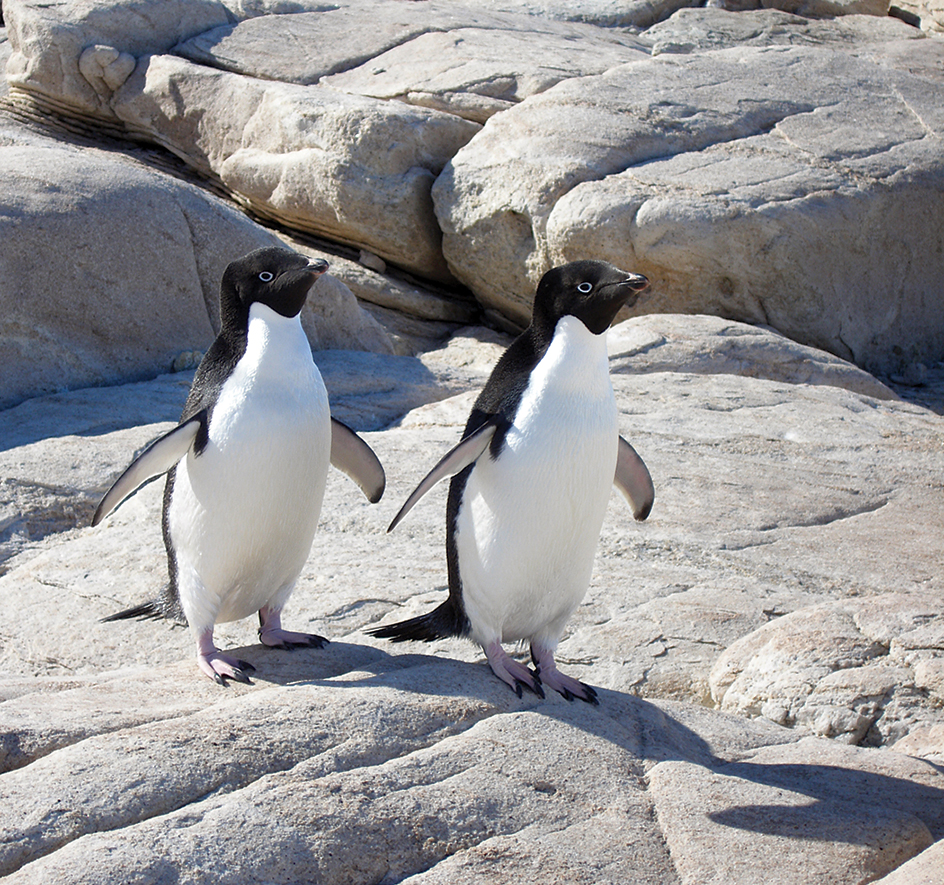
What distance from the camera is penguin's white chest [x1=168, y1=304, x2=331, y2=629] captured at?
2887 mm

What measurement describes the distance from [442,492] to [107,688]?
2.25 m

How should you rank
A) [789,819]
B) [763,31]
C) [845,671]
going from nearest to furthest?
[789,819]
[845,671]
[763,31]

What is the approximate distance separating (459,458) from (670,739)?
922 mm

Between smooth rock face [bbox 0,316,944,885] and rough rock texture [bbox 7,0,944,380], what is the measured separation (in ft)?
9.20

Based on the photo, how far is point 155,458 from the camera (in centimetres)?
291

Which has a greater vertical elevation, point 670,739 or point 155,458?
point 155,458

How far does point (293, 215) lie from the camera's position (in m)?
10.1

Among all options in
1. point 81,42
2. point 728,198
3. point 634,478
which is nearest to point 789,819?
point 634,478

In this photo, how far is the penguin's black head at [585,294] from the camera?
281 centimetres

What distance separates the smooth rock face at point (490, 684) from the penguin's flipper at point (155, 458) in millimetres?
488

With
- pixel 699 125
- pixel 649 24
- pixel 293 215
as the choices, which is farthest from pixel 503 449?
pixel 649 24

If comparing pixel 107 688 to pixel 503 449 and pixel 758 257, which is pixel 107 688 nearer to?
pixel 503 449

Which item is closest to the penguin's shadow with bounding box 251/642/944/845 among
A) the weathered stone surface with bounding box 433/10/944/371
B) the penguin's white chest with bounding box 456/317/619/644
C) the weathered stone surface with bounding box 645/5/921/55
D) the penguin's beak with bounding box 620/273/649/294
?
the penguin's white chest with bounding box 456/317/619/644

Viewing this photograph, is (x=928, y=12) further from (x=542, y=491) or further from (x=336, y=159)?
(x=542, y=491)
